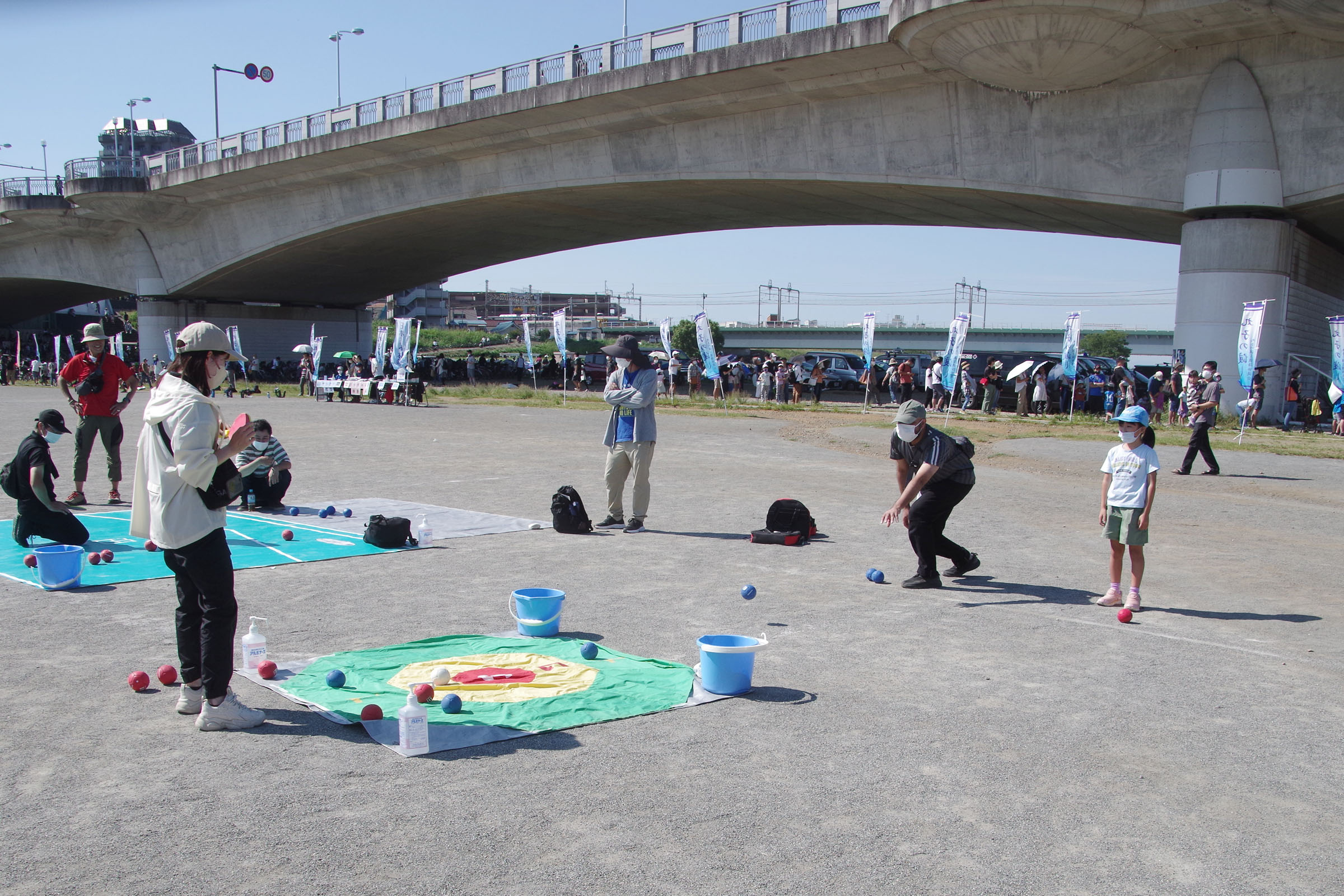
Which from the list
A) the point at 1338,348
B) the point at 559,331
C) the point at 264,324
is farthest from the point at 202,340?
the point at 264,324

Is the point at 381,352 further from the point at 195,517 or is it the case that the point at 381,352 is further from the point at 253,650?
the point at 195,517

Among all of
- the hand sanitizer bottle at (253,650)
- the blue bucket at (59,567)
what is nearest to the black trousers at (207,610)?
the hand sanitizer bottle at (253,650)

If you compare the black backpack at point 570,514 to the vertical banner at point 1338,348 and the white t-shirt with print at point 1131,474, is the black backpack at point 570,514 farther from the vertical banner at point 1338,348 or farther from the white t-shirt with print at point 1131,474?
the vertical banner at point 1338,348

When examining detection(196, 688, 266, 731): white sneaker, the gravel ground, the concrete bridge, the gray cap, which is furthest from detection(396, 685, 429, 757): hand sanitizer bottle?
the concrete bridge

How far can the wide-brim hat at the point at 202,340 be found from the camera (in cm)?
511

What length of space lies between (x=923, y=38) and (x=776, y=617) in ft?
73.4

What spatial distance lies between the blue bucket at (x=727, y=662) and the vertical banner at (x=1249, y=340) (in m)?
22.1

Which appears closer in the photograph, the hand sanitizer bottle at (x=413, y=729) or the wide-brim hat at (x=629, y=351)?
the hand sanitizer bottle at (x=413, y=729)

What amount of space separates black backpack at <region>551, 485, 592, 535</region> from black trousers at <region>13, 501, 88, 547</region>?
434 cm

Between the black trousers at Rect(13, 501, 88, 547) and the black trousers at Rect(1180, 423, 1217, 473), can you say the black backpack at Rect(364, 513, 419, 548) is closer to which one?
the black trousers at Rect(13, 501, 88, 547)

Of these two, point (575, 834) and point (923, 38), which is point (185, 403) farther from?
point (923, 38)

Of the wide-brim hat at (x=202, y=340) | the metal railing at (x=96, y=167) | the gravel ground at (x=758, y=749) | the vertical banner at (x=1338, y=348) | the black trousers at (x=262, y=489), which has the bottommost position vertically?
the gravel ground at (x=758, y=749)

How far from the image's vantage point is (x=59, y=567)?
7.82m

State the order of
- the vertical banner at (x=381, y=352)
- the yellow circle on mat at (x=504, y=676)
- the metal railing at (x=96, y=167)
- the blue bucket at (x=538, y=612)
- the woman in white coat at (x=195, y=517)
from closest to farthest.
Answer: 1. the woman in white coat at (x=195, y=517)
2. the yellow circle on mat at (x=504, y=676)
3. the blue bucket at (x=538, y=612)
4. the vertical banner at (x=381, y=352)
5. the metal railing at (x=96, y=167)
